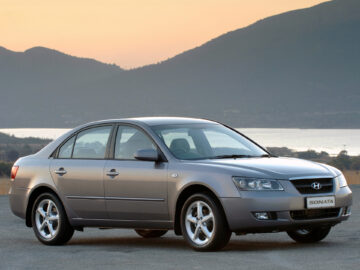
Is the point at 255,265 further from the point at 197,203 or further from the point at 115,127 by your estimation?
the point at 115,127

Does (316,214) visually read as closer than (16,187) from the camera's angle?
Yes

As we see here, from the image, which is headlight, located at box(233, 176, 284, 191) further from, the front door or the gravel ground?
the front door

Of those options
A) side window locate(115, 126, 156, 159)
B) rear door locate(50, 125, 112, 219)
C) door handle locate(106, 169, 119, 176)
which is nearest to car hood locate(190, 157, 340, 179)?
side window locate(115, 126, 156, 159)

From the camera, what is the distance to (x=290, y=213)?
392 inches

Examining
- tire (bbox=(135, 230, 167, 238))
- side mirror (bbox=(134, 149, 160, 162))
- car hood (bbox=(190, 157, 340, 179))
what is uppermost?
side mirror (bbox=(134, 149, 160, 162))

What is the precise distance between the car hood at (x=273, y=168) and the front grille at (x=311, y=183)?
0.18 feet

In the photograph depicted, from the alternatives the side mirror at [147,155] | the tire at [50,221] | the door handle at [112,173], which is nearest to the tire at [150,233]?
the tire at [50,221]

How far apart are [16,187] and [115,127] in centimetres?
181

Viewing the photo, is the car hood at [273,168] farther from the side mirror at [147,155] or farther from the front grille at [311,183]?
the side mirror at [147,155]

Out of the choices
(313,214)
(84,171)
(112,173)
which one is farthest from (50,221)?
(313,214)

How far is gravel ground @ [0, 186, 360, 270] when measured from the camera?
9.23 metres

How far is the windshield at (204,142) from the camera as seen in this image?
1078 cm

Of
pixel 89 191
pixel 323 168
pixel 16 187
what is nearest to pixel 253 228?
pixel 323 168

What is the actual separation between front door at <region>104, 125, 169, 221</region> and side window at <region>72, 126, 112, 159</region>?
8.3 inches
